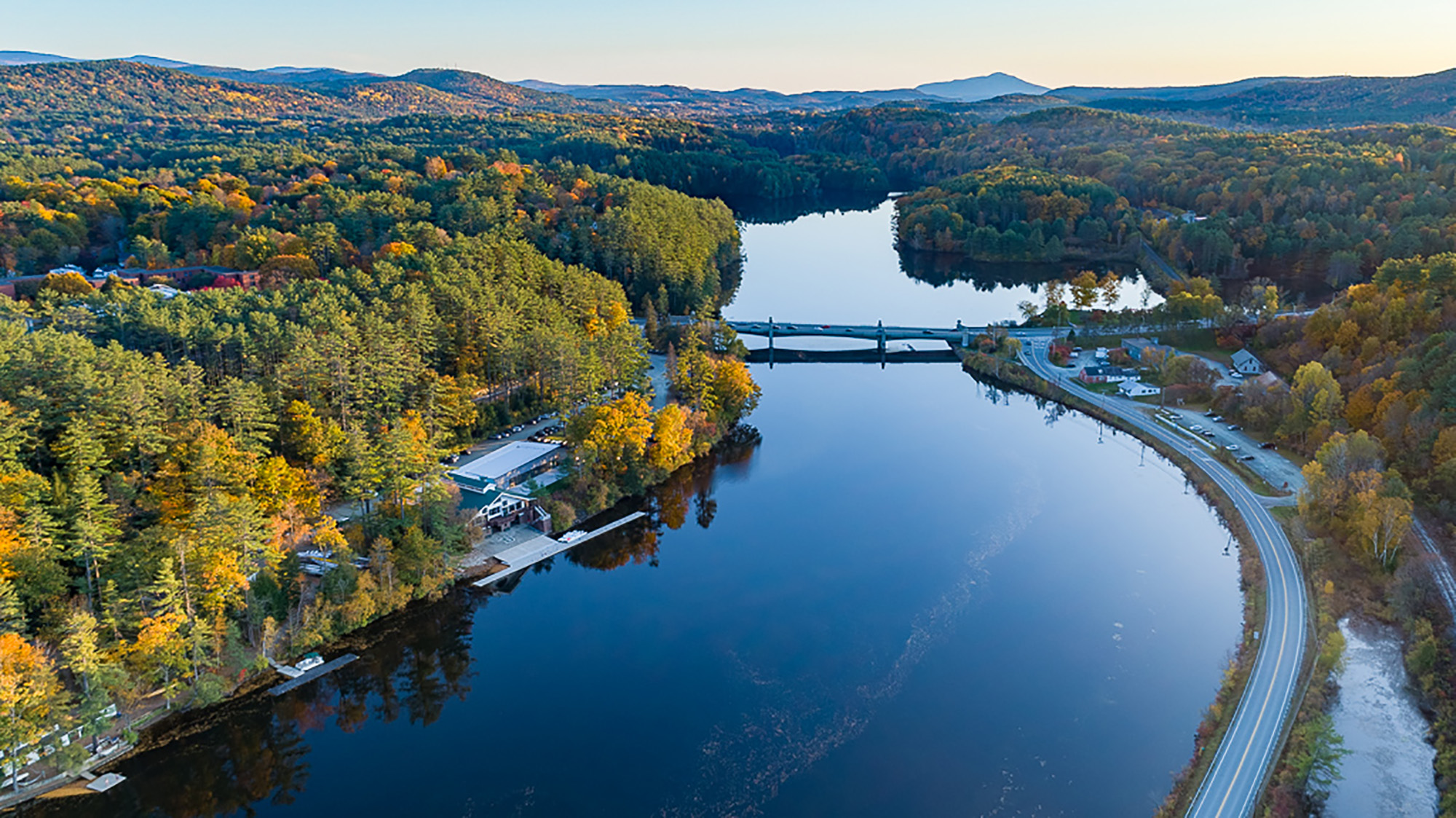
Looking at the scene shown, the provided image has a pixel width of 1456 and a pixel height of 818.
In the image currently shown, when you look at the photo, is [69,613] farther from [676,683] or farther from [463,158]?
[463,158]

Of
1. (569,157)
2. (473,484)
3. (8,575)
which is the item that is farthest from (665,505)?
(569,157)

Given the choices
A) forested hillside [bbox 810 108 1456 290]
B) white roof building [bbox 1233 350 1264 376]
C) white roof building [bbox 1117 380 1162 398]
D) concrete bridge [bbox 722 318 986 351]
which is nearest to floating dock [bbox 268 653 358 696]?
concrete bridge [bbox 722 318 986 351]

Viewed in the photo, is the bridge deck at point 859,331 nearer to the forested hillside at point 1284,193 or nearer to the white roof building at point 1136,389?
the white roof building at point 1136,389

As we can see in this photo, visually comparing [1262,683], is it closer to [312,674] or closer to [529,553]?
[529,553]

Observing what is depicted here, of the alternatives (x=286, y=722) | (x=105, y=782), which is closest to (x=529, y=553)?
(x=286, y=722)

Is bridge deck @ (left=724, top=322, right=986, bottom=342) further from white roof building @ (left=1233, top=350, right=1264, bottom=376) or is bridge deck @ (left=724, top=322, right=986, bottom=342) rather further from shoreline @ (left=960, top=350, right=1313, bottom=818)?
white roof building @ (left=1233, top=350, right=1264, bottom=376)

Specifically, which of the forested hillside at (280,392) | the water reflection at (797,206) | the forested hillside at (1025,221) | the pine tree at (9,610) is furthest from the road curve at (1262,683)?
the water reflection at (797,206)
